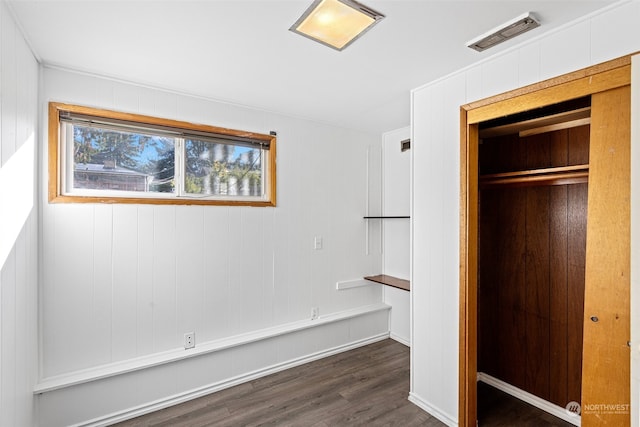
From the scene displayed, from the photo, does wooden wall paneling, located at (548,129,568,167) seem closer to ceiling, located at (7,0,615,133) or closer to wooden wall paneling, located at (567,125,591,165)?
wooden wall paneling, located at (567,125,591,165)

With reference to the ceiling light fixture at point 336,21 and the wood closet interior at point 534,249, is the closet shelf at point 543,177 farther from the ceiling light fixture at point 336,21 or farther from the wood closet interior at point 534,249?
the ceiling light fixture at point 336,21

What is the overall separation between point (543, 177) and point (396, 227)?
1746 mm

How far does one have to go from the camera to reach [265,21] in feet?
5.34

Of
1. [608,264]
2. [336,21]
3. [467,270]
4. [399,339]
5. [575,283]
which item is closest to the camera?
[608,264]

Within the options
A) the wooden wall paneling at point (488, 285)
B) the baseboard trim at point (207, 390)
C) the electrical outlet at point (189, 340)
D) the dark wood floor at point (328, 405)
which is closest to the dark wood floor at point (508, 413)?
the dark wood floor at point (328, 405)

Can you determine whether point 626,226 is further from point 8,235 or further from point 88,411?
point 88,411

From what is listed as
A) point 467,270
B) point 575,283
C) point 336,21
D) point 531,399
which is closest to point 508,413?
point 531,399

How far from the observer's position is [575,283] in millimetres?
2232

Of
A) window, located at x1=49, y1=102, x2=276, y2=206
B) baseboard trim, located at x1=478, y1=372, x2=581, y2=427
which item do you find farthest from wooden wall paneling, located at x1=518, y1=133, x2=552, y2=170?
window, located at x1=49, y1=102, x2=276, y2=206

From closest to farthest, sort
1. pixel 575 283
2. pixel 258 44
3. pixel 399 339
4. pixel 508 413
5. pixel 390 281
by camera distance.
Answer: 1. pixel 258 44
2. pixel 575 283
3. pixel 508 413
4. pixel 390 281
5. pixel 399 339

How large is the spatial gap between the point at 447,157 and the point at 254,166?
5.64 ft

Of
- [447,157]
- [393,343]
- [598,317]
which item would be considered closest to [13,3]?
[447,157]

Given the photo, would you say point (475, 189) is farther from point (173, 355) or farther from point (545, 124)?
point (173, 355)

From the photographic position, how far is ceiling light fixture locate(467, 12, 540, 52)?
1590mm
